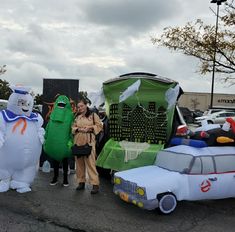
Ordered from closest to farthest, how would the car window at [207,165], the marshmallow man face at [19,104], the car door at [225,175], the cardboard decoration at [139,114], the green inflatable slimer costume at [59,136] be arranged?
the car window at [207,165], the car door at [225,175], the marshmallow man face at [19,104], the green inflatable slimer costume at [59,136], the cardboard decoration at [139,114]

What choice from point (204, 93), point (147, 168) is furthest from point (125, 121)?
point (204, 93)

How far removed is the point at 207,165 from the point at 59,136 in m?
2.86

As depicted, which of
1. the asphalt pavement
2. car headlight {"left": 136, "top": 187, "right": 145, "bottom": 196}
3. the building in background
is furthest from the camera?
the building in background

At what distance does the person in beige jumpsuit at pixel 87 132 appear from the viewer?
7008 millimetres

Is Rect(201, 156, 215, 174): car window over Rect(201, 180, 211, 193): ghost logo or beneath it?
over

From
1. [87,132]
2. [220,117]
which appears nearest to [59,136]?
[87,132]

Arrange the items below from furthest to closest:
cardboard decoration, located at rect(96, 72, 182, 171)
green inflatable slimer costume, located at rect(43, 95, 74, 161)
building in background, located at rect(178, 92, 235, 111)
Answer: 1. building in background, located at rect(178, 92, 235, 111)
2. cardboard decoration, located at rect(96, 72, 182, 171)
3. green inflatable slimer costume, located at rect(43, 95, 74, 161)

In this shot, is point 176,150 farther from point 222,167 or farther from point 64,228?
point 64,228

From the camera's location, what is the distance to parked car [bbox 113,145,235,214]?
5.78 meters

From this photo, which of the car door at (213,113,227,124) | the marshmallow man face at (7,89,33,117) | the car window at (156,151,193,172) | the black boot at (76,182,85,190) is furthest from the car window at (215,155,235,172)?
the car door at (213,113,227,124)

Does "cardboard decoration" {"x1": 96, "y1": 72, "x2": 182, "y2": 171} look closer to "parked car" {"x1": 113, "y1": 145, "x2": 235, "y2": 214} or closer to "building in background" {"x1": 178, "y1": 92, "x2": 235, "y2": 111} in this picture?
Answer: "parked car" {"x1": 113, "y1": 145, "x2": 235, "y2": 214}

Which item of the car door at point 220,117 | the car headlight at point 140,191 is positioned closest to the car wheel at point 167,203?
the car headlight at point 140,191

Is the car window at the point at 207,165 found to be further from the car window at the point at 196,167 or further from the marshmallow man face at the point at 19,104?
the marshmallow man face at the point at 19,104

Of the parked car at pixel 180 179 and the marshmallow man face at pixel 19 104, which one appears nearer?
the parked car at pixel 180 179
